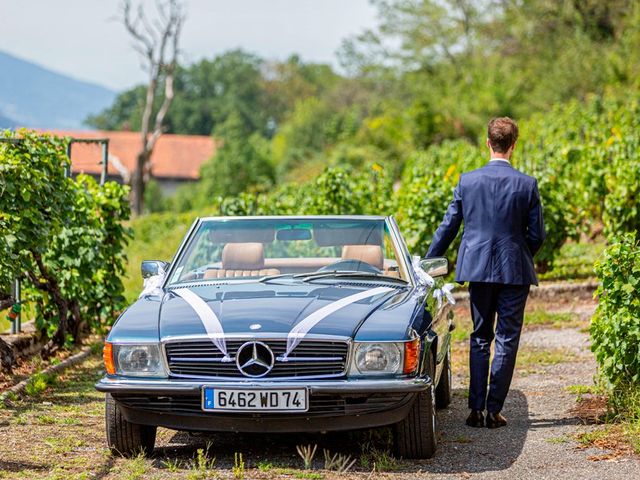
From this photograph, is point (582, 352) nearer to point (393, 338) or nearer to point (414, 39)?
point (393, 338)

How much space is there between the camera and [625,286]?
755cm

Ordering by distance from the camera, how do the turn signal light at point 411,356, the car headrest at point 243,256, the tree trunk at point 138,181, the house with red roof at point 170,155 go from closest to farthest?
the turn signal light at point 411,356
the car headrest at point 243,256
the tree trunk at point 138,181
the house with red roof at point 170,155

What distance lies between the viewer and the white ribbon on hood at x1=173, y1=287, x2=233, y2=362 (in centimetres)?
623

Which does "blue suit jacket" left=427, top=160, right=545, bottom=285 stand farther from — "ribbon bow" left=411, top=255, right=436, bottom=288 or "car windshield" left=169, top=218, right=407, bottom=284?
"car windshield" left=169, top=218, right=407, bottom=284

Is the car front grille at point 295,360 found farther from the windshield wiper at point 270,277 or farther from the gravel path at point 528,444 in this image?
the windshield wiper at point 270,277

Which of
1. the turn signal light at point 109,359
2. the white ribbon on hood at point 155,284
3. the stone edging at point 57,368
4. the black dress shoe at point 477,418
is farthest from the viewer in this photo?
the stone edging at point 57,368

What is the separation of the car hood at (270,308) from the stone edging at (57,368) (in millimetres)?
2090

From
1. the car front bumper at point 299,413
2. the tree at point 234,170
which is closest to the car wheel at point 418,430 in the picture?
the car front bumper at point 299,413

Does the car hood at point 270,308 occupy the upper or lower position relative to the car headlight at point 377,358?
upper

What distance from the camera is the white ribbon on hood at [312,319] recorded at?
619 centimetres

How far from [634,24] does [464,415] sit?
99.8 ft

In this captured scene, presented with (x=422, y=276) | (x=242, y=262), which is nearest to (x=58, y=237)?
(x=242, y=262)

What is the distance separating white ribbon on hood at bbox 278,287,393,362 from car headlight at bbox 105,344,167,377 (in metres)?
0.69

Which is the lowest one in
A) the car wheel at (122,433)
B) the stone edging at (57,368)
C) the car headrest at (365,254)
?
the stone edging at (57,368)
